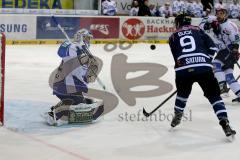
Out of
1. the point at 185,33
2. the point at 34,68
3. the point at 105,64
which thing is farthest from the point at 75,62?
the point at 105,64

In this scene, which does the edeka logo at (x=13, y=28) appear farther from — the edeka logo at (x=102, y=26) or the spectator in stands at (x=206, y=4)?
the spectator in stands at (x=206, y=4)

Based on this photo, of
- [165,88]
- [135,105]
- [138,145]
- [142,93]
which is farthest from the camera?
[165,88]

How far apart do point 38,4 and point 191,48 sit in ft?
45.4

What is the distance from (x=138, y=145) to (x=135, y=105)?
2440 millimetres

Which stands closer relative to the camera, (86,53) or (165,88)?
(86,53)

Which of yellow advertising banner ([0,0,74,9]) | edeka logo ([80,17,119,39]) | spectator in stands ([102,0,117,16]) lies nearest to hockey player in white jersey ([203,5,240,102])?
edeka logo ([80,17,119,39])

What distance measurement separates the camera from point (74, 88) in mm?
7074

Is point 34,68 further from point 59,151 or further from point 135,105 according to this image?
point 59,151

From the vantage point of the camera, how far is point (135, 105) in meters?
8.65

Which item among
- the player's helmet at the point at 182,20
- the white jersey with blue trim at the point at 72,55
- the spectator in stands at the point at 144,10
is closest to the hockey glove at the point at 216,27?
the player's helmet at the point at 182,20

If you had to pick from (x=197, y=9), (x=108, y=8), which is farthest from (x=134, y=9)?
(x=197, y=9)

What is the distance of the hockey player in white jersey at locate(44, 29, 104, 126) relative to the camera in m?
7.00

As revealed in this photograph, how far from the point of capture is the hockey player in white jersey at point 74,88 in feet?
23.0

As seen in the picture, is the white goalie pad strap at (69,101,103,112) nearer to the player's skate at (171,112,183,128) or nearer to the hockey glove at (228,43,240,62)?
the player's skate at (171,112,183,128)
